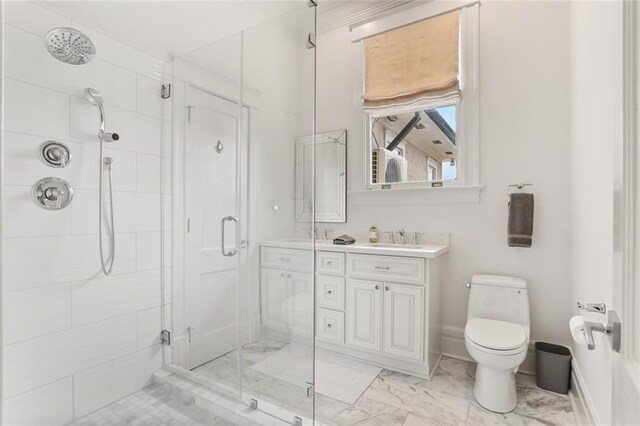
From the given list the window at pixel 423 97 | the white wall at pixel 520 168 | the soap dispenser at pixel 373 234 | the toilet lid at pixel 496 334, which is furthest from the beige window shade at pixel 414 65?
the toilet lid at pixel 496 334

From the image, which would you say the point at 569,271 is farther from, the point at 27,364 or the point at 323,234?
the point at 27,364

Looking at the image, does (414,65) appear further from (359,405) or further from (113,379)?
(113,379)

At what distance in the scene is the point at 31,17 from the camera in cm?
153

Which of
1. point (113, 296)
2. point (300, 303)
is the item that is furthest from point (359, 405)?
point (113, 296)

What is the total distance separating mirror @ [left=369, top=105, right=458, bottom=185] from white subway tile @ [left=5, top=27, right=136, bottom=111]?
193 centimetres

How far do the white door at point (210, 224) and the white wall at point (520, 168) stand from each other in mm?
1523

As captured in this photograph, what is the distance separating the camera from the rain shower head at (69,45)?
149 cm

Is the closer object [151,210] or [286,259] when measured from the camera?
[286,259]

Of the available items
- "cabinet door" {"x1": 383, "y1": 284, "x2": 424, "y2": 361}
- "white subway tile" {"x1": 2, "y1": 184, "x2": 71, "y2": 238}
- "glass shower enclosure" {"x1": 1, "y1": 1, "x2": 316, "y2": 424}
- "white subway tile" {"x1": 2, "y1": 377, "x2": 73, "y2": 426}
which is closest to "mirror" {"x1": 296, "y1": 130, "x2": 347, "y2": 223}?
"cabinet door" {"x1": 383, "y1": 284, "x2": 424, "y2": 361}

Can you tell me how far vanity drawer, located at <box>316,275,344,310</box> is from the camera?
245cm

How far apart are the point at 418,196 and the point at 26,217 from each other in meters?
2.52

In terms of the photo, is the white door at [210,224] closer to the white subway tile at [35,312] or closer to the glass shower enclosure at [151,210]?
the glass shower enclosure at [151,210]

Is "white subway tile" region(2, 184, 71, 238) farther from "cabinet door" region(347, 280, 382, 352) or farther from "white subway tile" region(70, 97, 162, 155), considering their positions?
"cabinet door" region(347, 280, 382, 352)

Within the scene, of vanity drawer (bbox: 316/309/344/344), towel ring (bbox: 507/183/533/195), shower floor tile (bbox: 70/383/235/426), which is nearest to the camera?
shower floor tile (bbox: 70/383/235/426)
